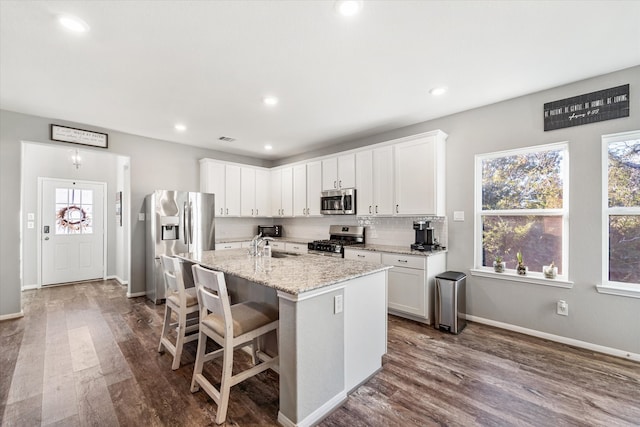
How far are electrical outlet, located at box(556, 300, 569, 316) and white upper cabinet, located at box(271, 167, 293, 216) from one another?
4167mm

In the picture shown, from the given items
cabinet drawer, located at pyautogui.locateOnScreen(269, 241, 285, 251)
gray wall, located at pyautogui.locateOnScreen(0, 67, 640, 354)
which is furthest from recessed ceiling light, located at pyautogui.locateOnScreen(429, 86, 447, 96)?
cabinet drawer, located at pyautogui.locateOnScreen(269, 241, 285, 251)

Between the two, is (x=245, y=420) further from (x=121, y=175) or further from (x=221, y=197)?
(x=121, y=175)

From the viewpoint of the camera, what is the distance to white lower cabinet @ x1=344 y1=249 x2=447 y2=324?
3.36m

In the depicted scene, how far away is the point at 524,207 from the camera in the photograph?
3.24 metres

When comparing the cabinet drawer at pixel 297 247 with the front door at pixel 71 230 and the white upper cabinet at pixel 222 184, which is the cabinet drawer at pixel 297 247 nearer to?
the white upper cabinet at pixel 222 184

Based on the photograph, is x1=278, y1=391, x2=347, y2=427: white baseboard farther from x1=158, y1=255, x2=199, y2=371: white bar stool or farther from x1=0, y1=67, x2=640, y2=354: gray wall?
x1=0, y1=67, x2=640, y2=354: gray wall

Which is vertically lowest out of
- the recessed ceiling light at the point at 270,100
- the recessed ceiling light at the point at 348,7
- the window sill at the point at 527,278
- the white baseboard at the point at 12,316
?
the white baseboard at the point at 12,316

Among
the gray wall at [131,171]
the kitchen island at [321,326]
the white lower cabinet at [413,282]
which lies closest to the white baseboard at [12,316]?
the gray wall at [131,171]

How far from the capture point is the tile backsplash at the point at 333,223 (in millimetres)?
4095

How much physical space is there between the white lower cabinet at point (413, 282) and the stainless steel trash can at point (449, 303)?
0.11m

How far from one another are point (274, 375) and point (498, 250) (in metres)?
2.94

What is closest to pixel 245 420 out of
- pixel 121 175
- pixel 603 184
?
pixel 603 184

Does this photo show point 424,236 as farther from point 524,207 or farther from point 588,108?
point 588,108

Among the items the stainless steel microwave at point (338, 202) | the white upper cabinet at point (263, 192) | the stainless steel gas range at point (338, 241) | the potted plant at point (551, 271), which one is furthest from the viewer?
the white upper cabinet at point (263, 192)
